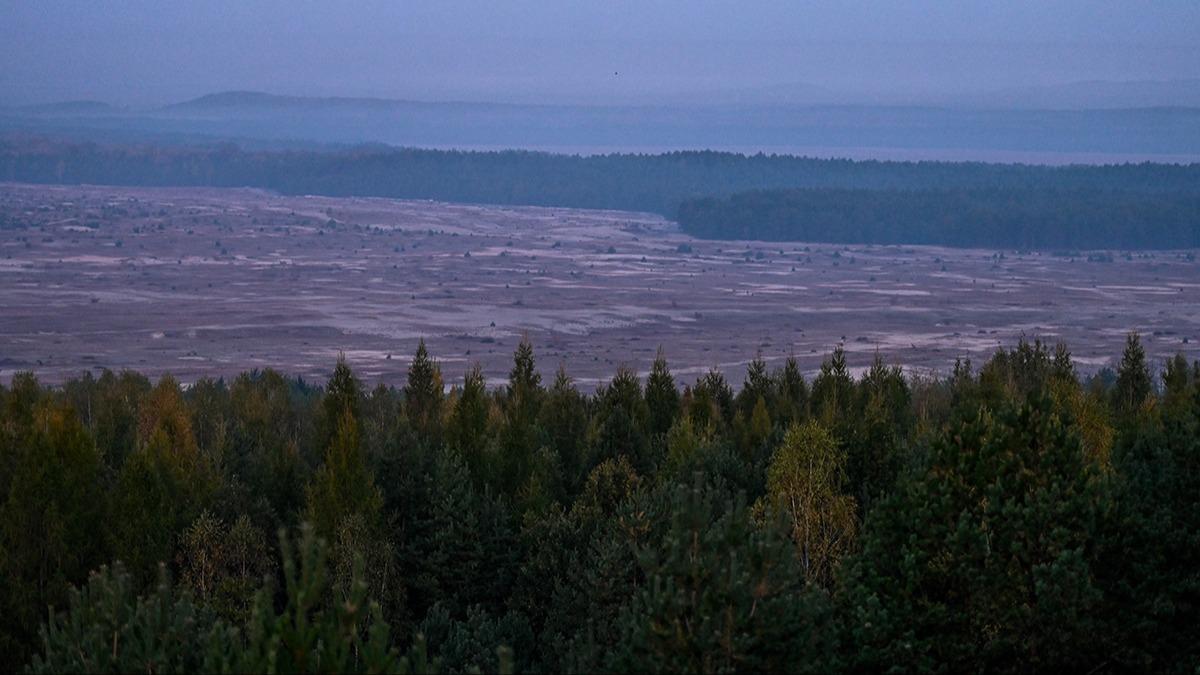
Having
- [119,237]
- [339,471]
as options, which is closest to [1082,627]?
[339,471]

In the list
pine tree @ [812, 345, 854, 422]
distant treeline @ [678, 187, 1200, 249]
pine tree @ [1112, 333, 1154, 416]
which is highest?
distant treeline @ [678, 187, 1200, 249]

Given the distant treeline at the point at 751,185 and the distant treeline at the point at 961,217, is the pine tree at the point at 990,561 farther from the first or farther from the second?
the distant treeline at the point at 751,185

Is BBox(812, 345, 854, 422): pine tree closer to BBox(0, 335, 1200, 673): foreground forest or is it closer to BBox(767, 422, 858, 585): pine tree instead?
BBox(0, 335, 1200, 673): foreground forest

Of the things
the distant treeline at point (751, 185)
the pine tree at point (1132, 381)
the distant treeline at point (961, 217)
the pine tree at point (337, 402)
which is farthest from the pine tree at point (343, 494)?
the distant treeline at point (751, 185)

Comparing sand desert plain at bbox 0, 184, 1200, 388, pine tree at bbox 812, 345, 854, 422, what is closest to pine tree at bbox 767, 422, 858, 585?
pine tree at bbox 812, 345, 854, 422

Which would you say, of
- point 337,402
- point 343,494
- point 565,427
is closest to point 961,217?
point 565,427

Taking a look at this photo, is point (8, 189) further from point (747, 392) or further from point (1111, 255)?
point (747, 392)
